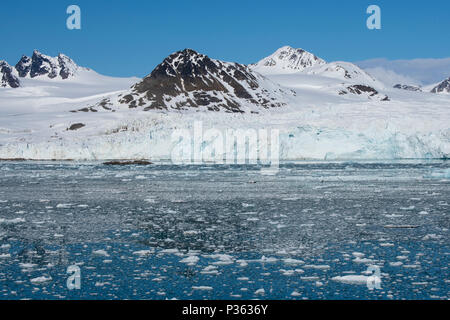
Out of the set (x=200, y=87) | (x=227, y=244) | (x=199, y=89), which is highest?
(x=200, y=87)

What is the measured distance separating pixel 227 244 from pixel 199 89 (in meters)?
133

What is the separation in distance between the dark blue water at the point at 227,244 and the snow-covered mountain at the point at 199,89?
108783mm

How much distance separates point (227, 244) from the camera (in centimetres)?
812

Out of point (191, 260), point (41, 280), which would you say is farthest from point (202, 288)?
point (41, 280)

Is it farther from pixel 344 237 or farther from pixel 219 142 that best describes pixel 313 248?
pixel 219 142

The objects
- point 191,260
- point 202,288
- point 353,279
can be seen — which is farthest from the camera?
point 191,260

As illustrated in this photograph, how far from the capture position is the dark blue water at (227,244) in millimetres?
5781

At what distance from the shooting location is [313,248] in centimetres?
780

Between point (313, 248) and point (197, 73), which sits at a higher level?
point (197, 73)

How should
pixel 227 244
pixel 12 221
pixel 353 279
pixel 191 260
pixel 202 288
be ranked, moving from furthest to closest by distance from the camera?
pixel 12 221, pixel 227 244, pixel 191 260, pixel 353 279, pixel 202 288

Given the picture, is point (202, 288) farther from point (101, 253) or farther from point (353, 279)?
point (101, 253)

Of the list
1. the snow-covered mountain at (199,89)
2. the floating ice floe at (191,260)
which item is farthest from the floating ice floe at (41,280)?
the snow-covered mountain at (199,89)

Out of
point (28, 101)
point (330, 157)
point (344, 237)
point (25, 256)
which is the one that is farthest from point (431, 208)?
point (28, 101)

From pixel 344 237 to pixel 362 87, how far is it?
632ft
